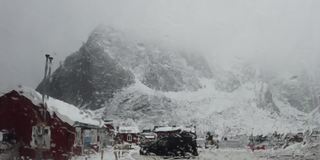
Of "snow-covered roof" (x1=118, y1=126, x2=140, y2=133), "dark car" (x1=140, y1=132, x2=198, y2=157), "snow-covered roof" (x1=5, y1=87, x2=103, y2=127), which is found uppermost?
"snow-covered roof" (x1=118, y1=126, x2=140, y2=133)

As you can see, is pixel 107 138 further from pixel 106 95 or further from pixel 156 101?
pixel 156 101

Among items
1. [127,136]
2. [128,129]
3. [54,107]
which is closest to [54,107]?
[54,107]

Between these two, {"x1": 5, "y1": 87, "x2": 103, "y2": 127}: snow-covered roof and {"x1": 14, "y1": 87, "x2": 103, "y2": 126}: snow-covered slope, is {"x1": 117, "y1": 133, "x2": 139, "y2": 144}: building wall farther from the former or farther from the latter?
{"x1": 14, "y1": 87, "x2": 103, "y2": 126}: snow-covered slope

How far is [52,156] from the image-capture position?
20.4 meters

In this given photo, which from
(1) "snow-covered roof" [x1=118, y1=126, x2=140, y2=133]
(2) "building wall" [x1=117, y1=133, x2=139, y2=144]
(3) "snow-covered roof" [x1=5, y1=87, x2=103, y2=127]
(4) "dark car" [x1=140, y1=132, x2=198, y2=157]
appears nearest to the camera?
(3) "snow-covered roof" [x1=5, y1=87, x2=103, y2=127]

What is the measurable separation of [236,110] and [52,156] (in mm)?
38033

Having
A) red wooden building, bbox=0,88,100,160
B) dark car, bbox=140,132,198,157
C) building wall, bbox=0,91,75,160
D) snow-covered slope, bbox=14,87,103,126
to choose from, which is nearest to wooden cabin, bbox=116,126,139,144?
dark car, bbox=140,132,198,157

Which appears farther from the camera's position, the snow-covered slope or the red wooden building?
the snow-covered slope

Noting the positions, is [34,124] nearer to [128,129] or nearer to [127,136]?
[128,129]

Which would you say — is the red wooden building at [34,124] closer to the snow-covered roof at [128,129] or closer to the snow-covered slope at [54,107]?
the snow-covered slope at [54,107]

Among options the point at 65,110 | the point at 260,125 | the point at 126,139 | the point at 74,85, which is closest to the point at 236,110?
the point at 260,125

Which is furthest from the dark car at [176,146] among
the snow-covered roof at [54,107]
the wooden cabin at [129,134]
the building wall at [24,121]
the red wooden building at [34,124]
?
the wooden cabin at [129,134]

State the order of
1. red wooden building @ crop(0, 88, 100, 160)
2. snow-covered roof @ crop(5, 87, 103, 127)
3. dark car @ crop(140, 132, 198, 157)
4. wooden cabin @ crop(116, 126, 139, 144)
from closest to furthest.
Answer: red wooden building @ crop(0, 88, 100, 160), snow-covered roof @ crop(5, 87, 103, 127), dark car @ crop(140, 132, 198, 157), wooden cabin @ crop(116, 126, 139, 144)

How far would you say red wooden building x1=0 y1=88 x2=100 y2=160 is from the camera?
1992cm
